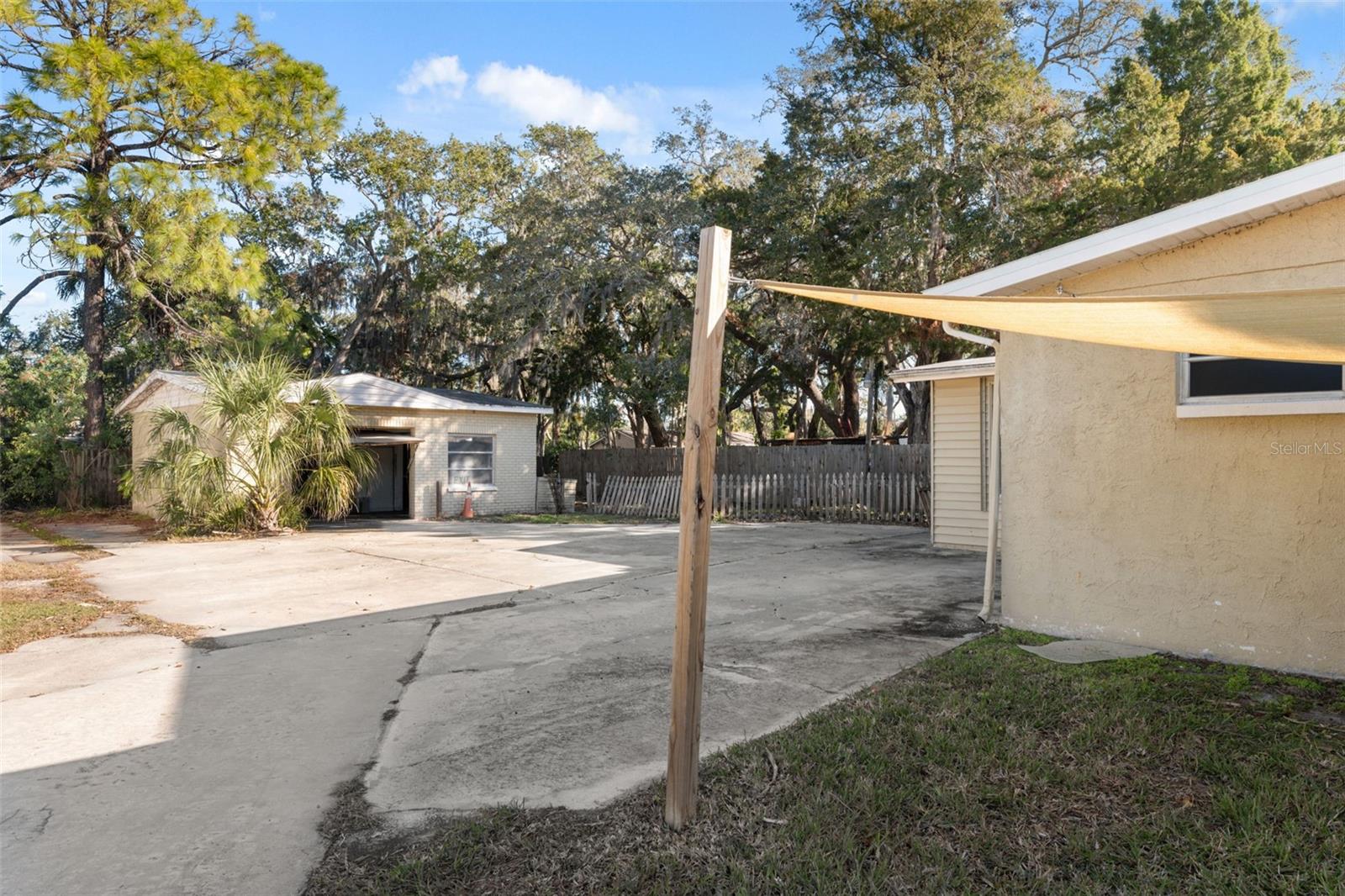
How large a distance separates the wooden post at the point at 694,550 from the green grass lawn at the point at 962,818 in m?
0.22

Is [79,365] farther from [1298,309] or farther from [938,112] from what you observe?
[1298,309]

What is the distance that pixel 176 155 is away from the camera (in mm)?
Result: 19031

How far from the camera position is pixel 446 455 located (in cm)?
1816

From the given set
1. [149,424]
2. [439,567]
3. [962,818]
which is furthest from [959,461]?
[149,424]

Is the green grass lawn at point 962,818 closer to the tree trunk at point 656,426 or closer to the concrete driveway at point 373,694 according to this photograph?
the concrete driveway at point 373,694

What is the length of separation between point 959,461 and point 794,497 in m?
6.13

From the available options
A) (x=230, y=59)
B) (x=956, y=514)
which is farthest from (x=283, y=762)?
(x=230, y=59)

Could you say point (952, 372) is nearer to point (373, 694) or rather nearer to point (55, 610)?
point (373, 694)

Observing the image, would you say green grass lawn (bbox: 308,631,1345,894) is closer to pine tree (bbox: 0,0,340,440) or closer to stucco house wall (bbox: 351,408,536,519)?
stucco house wall (bbox: 351,408,536,519)

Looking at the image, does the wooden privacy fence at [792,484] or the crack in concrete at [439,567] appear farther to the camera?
the wooden privacy fence at [792,484]

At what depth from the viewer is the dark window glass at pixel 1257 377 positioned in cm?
455

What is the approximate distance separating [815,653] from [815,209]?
14608 millimetres

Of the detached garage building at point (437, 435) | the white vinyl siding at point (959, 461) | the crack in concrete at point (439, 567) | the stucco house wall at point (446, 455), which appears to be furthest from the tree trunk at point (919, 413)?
the crack in concrete at point (439, 567)

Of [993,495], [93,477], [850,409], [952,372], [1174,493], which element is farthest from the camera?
[850,409]
